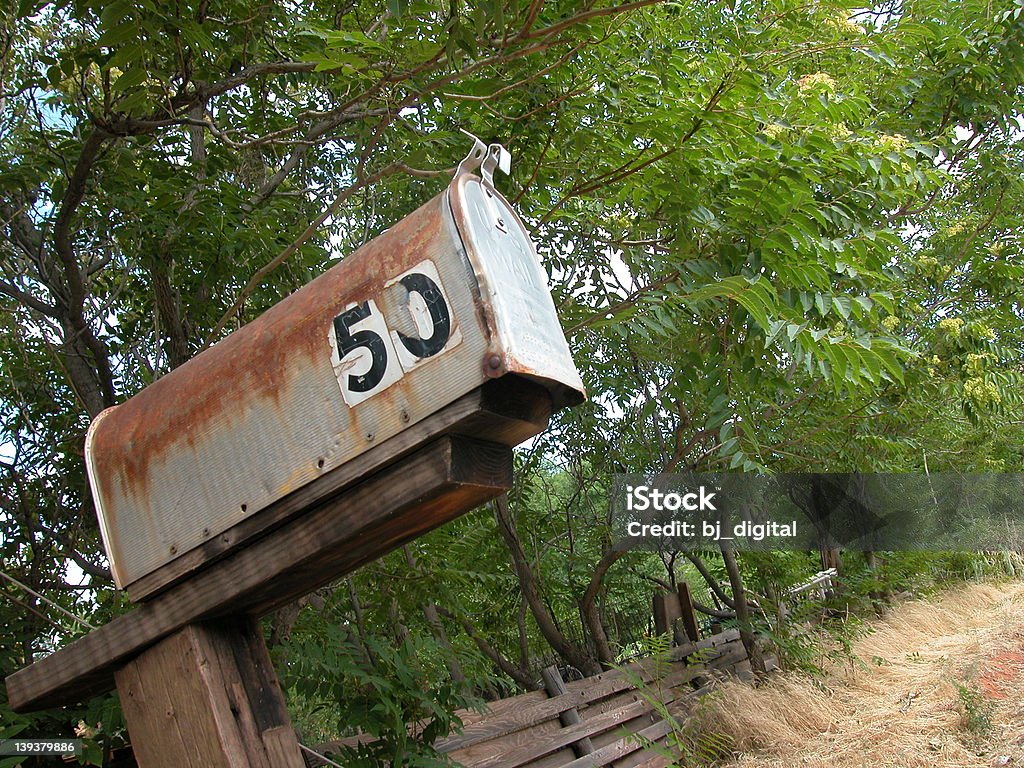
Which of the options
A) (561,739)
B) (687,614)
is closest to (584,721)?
(561,739)

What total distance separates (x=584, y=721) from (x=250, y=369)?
4407 millimetres

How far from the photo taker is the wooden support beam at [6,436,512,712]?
1306 mm

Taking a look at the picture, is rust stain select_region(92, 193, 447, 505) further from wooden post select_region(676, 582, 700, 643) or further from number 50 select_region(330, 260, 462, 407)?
wooden post select_region(676, 582, 700, 643)

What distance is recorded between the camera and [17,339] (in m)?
3.39

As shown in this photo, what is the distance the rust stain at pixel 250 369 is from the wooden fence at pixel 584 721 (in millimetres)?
2256

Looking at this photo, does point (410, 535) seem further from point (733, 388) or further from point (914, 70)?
point (914, 70)

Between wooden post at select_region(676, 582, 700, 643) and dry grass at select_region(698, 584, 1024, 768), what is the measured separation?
765 mm

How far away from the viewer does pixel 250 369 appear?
143 centimetres

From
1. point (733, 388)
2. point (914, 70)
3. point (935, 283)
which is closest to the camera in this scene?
point (733, 388)

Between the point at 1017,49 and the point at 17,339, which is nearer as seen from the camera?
the point at 17,339

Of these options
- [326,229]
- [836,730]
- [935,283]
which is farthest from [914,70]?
[836,730]

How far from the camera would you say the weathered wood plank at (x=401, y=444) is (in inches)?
49.4

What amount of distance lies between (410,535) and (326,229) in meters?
3.77

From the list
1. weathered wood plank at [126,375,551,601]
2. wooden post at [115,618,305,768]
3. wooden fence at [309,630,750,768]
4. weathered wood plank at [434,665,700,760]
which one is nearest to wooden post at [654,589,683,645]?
wooden fence at [309,630,750,768]
